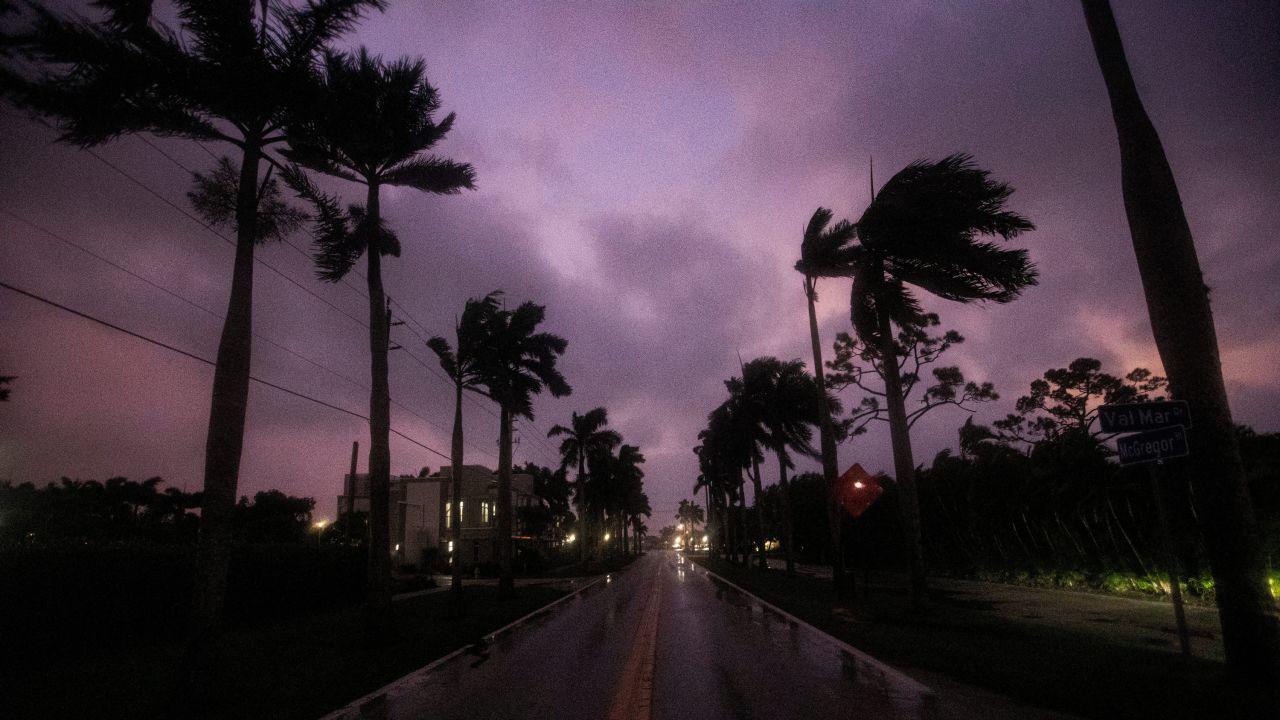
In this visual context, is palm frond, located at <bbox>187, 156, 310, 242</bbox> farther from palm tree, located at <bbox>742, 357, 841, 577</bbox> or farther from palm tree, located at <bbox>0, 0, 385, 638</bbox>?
palm tree, located at <bbox>742, 357, 841, 577</bbox>

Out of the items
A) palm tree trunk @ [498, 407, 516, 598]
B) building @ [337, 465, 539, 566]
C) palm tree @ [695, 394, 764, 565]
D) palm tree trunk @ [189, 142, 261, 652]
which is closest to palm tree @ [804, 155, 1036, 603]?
palm tree trunk @ [189, 142, 261, 652]

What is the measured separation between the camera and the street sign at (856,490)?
54.0 feet

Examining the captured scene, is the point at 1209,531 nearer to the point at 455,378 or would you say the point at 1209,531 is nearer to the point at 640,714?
the point at 640,714

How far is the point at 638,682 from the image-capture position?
8344 mm

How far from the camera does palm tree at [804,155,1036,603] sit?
15234 mm

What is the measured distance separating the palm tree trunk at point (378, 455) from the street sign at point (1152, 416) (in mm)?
12129

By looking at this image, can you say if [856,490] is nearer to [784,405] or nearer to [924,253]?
[924,253]

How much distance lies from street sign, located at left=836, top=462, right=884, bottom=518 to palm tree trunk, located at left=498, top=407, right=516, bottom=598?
44.0 feet

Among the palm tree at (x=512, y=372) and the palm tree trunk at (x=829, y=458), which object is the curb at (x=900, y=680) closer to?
the palm tree trunk at (x=829, y=458)

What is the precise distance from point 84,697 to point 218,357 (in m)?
4.92

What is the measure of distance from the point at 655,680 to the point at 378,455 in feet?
29.5

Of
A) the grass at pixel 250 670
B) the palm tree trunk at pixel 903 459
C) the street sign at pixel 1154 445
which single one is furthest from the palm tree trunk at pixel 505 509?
the street sign at pixel 1154 445

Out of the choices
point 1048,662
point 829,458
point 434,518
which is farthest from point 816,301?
point 434,518

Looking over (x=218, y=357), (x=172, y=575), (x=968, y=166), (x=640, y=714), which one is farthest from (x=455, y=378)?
(x=640, y=714)
